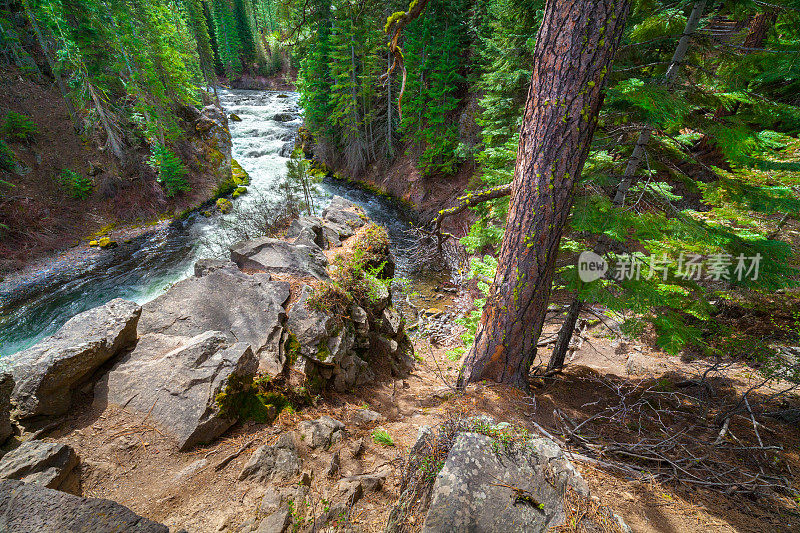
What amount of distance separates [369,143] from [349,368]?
64.6 ft

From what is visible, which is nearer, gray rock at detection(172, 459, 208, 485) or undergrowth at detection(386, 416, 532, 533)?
undergrowth at detection(386, 416, 532, 533)

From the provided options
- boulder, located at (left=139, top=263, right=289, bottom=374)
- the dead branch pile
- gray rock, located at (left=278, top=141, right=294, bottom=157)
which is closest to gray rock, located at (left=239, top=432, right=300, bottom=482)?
boulder, located at (left=139, top=263, right=289, bottom=374)

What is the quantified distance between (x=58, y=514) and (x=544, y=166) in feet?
13.9

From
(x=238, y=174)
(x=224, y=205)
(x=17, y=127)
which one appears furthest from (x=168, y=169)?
(x=17, y=127)

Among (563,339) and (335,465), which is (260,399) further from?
(563,339)

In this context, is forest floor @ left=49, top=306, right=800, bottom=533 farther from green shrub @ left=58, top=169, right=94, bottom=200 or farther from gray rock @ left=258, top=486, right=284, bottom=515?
green shrub @ left=58, top=169, right=94, bottom=200

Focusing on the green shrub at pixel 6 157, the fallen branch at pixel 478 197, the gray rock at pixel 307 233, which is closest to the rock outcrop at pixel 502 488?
the fallen branch at pixel 478 197

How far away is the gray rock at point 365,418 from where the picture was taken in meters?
3.67

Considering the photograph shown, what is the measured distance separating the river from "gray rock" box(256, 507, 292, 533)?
296 centimetres

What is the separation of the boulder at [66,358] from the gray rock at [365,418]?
2900mm

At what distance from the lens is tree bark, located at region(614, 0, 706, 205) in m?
3.15

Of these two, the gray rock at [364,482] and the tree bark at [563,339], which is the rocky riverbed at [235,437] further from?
the tree bark at [563,339]

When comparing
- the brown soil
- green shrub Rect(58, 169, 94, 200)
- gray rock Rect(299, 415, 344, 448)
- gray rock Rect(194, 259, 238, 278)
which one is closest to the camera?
gray rock Rect(299, 415, 344, 448)

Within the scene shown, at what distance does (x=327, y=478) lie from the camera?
258 cm
